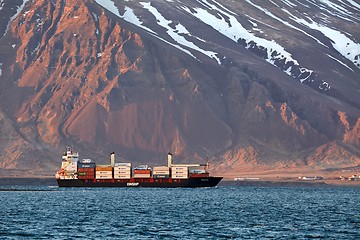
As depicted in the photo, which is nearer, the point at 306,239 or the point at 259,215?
the point at 306,239

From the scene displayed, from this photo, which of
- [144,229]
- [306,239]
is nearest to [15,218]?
[144,229]

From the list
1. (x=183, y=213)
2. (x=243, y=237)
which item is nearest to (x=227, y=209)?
(x=183, y=213)

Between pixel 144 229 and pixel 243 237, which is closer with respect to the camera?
pixel 243 237

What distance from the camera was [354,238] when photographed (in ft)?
375

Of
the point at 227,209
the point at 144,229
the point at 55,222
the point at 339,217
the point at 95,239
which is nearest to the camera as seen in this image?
the point at 95,239

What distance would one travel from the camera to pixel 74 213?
152 m

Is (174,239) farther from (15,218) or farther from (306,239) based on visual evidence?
(15,218)

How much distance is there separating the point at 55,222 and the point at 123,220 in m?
9.03

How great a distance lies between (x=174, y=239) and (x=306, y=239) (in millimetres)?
13646

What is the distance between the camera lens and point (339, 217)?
5822 inches

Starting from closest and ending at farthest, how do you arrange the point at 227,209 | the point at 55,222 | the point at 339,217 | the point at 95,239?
the point at 95,239 < the point at 55,222 < the point at 339,217 < the point at 227,209

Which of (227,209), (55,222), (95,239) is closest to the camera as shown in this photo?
(95,239)

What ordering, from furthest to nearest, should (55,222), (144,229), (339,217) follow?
1. (339,217)
2. (55,222)
3. (144,229)

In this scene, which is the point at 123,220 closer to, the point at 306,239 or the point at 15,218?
the point at 15,218
